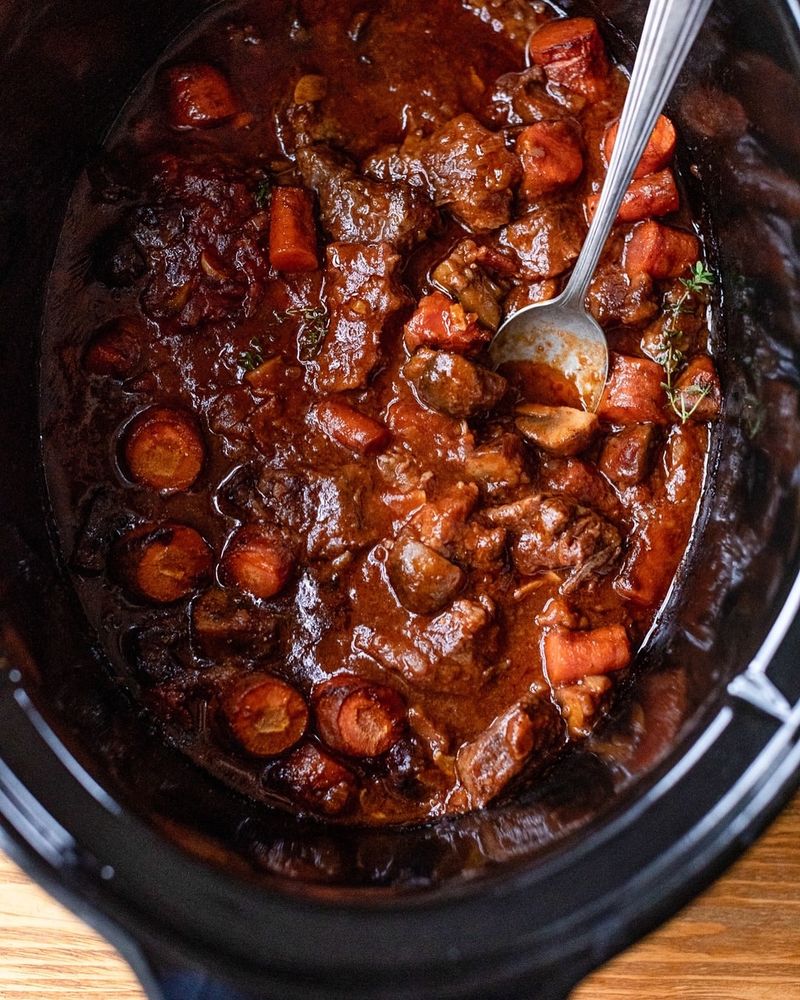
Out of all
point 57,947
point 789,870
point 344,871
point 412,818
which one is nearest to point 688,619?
point 789,870

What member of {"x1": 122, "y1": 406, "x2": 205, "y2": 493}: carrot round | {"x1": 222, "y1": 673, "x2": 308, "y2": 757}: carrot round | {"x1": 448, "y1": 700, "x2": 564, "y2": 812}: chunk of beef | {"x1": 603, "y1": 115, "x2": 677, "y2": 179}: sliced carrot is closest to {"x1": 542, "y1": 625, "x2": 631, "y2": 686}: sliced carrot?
{"x1": 448, "y1": 700, "x2": 564, "y2": 812}: chunk of beef

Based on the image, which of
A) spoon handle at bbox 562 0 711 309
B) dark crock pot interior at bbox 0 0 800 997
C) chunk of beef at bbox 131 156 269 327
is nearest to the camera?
spoon handle at bbox 562 0 711 309

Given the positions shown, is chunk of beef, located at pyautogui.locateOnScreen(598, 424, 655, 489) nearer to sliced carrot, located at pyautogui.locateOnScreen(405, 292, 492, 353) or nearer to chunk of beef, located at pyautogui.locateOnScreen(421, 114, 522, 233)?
sliced carrot, located at pyautogui.locateOnScreen(405, 292, 492, 353)

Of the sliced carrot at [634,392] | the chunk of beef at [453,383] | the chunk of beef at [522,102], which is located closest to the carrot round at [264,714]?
the chunk of beef at [453,383]

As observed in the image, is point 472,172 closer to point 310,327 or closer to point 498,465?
point 310,327

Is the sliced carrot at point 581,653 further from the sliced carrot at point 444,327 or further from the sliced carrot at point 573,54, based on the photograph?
the sliced carrot at point 573,54

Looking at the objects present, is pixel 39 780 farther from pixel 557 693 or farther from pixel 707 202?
pixel 707 202

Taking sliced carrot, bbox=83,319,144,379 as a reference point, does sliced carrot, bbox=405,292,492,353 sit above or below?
above
